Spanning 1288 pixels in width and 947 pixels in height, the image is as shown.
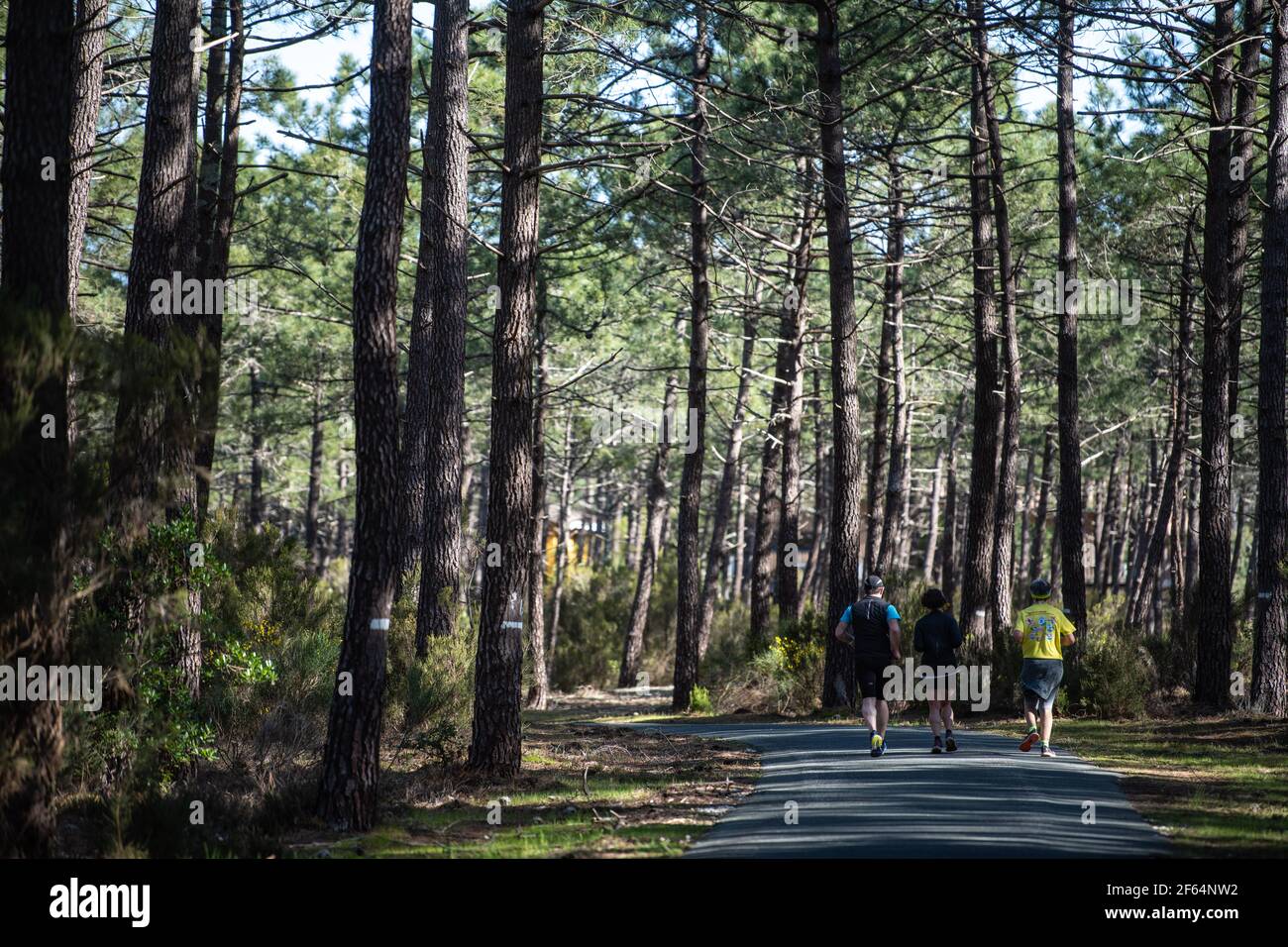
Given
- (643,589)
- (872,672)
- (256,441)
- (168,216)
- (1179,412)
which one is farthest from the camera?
(256,441)

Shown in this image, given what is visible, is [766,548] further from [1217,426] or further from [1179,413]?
[1179,413]

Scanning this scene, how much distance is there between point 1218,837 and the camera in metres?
8.80

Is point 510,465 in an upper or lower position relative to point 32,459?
upper

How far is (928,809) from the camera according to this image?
9.59 m

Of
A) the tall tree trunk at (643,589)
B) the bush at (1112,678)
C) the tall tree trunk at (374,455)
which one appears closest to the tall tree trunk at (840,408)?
the bush at (1112,678)

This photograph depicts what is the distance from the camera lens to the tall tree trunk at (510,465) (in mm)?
12406

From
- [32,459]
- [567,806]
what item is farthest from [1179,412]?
[32,459]

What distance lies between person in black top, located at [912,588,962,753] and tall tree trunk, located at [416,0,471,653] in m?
6.47

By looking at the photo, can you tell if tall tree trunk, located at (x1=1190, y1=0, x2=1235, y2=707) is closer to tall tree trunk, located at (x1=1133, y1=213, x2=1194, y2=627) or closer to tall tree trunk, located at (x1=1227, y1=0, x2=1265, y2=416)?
tall tree trunk, located at (x1=1227, y1=0, x2=1265, y2=416)

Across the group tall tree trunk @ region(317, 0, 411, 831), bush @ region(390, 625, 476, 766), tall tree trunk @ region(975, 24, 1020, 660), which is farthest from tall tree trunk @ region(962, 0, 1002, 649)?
tall tree trunk @ region(317, 0, 411, 831)

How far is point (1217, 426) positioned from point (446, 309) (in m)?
12.1
